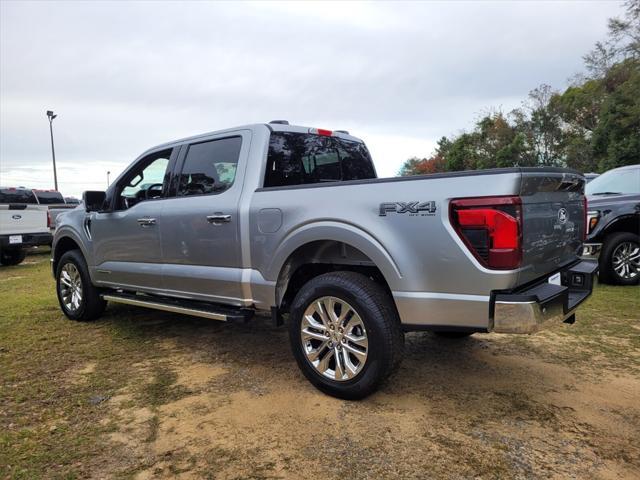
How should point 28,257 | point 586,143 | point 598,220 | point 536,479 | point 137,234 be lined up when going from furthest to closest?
point 586,143, point 28,257, point 598,220, point 137,234, point 536,479

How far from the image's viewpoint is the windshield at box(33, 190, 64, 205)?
A: 48.7 feet

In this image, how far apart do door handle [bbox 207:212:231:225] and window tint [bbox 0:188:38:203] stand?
37.2 feet

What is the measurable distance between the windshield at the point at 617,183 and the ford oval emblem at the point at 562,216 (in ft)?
15.7

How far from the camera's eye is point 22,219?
439 inches

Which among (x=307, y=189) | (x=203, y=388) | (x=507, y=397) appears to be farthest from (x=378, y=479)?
(x=307, y=189)

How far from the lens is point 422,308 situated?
2.93 m

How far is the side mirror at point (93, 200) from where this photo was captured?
201 inches

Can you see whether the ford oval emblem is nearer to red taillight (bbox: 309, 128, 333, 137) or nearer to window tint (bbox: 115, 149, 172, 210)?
red taillight (bbox: 309, 128, 333, 137)

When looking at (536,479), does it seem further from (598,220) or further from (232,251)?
(598,220)

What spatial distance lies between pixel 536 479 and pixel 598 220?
558 centimetres

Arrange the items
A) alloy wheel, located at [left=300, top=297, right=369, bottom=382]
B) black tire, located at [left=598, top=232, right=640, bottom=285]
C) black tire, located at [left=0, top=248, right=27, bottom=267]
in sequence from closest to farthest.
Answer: alloy wheel, located at [left=300, top=297, right=369, bottom=382], black tire, located at [left=598, top=232, right=640, bottom=285], black tire, located at [left=0, top=248, right=27, bottom=267]

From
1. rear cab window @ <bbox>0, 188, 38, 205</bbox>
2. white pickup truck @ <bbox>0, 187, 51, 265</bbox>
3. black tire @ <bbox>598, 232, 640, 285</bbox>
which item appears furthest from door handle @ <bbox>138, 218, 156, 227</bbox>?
rear cab window @ <bbox>0, 188, 38, 205</bbox>

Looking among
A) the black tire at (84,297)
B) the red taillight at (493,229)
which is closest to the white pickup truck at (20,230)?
the black tire at (84,297)

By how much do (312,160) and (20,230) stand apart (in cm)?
959
